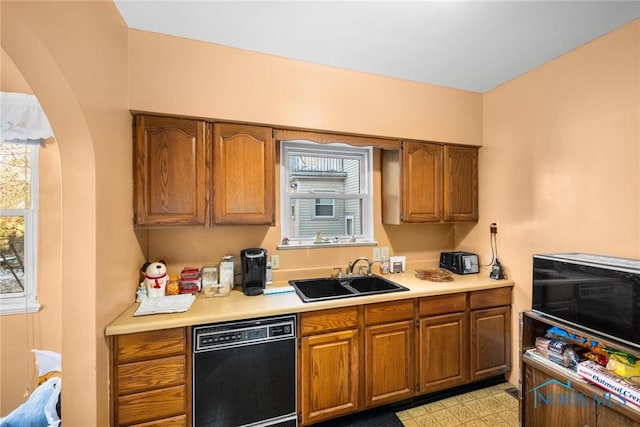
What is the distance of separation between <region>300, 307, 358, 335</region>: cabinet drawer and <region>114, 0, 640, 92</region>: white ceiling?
187 cm

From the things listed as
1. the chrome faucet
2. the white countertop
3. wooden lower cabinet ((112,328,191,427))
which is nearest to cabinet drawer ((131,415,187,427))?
wooden lower cabinet ((112,328,191,427))

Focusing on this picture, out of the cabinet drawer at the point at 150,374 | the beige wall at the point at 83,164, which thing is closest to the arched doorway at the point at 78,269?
the beige wall at the point at 83,164

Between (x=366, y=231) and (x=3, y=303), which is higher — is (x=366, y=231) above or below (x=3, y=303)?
above

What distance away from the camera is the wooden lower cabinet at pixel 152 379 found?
145cm

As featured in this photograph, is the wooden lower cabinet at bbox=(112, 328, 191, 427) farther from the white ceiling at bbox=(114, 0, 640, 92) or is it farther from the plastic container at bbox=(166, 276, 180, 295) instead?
the white ceiling at bbox=(114, 0, 640, 92)

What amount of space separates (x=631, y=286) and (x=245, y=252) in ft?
7.33

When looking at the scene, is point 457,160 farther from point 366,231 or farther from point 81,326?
point 81,326

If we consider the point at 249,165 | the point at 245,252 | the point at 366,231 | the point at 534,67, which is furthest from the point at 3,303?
the point at 534,67

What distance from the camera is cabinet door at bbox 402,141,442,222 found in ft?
7.93

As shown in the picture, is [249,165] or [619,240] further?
[249,165]

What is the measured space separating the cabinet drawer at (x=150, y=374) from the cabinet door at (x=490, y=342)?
85.9 inches

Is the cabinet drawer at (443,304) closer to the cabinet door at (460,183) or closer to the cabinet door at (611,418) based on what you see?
the cabinet door at (460,183)

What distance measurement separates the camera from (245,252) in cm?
200

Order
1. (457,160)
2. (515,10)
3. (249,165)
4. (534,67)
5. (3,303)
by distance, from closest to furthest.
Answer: (515,10)
(3,303)
(249,165)
(534,67)
(457,160)
